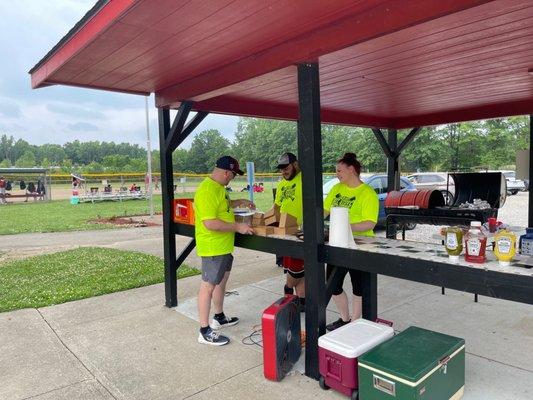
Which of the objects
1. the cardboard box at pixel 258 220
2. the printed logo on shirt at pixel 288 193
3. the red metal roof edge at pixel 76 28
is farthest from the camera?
the printed logo on shirt at pixel 288 193

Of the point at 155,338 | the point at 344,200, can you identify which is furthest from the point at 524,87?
the point at 155,338

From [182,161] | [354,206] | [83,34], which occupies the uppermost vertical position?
[182,161]

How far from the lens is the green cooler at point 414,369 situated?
231 centimetres

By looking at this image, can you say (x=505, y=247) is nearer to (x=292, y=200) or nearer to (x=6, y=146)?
(x=292, y=200)

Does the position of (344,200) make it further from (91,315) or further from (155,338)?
(91,315)

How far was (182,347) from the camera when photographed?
3789 mm

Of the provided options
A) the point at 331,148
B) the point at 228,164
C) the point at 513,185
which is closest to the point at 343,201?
the point at 228,164

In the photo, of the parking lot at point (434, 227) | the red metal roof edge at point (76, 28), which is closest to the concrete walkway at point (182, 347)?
the red metal roof edge at point (76, 28)

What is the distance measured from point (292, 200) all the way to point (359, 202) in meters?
0.96

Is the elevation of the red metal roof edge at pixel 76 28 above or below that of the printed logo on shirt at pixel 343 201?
above

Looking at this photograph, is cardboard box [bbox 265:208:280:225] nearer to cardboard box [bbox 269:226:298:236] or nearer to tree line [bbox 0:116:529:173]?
cardboard box [bbox 269:226:298:236]

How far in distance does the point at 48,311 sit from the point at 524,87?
6.49m

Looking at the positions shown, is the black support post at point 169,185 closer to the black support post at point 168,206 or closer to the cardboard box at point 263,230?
the black support post at point 168,206

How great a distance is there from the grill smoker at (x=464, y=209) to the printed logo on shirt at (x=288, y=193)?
3.01 m
